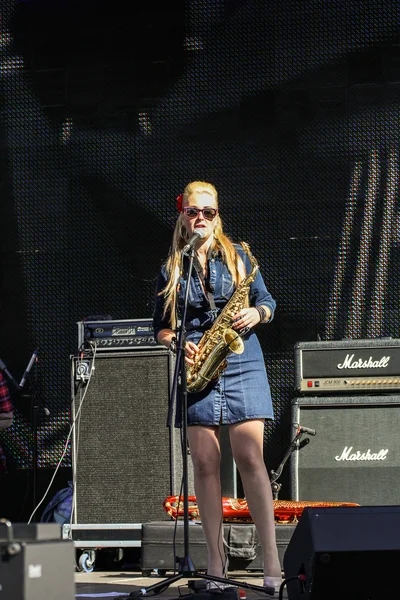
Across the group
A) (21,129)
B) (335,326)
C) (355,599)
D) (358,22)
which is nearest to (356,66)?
(358,22)

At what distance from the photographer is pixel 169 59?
5.95 m

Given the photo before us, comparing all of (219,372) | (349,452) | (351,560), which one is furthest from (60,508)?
(351,560)

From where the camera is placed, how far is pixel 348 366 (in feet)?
16.4

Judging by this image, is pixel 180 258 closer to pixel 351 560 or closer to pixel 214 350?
pixel 214 350

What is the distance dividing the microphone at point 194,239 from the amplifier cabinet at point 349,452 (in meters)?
1.63

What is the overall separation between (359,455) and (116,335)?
141cm

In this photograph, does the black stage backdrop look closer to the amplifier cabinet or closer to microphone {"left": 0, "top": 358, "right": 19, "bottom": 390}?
microphone {"left": 0, "top": 358, "right": 19, "bottom": 390}

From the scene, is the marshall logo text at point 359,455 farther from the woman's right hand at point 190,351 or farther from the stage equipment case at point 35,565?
the stage equipment case at point 35,565

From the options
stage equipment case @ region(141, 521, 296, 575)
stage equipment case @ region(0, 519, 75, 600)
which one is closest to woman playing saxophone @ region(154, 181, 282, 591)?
stage equipment case @ region(141, 521, 296, 575)

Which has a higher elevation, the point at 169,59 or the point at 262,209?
the point at 169,59

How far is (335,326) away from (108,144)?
1.79 metres

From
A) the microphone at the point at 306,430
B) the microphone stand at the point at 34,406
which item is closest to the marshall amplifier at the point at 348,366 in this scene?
the microphone at the point at 306,430

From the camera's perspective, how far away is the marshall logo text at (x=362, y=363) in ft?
16.3

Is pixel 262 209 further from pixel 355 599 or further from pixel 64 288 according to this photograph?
pixel 355 599
